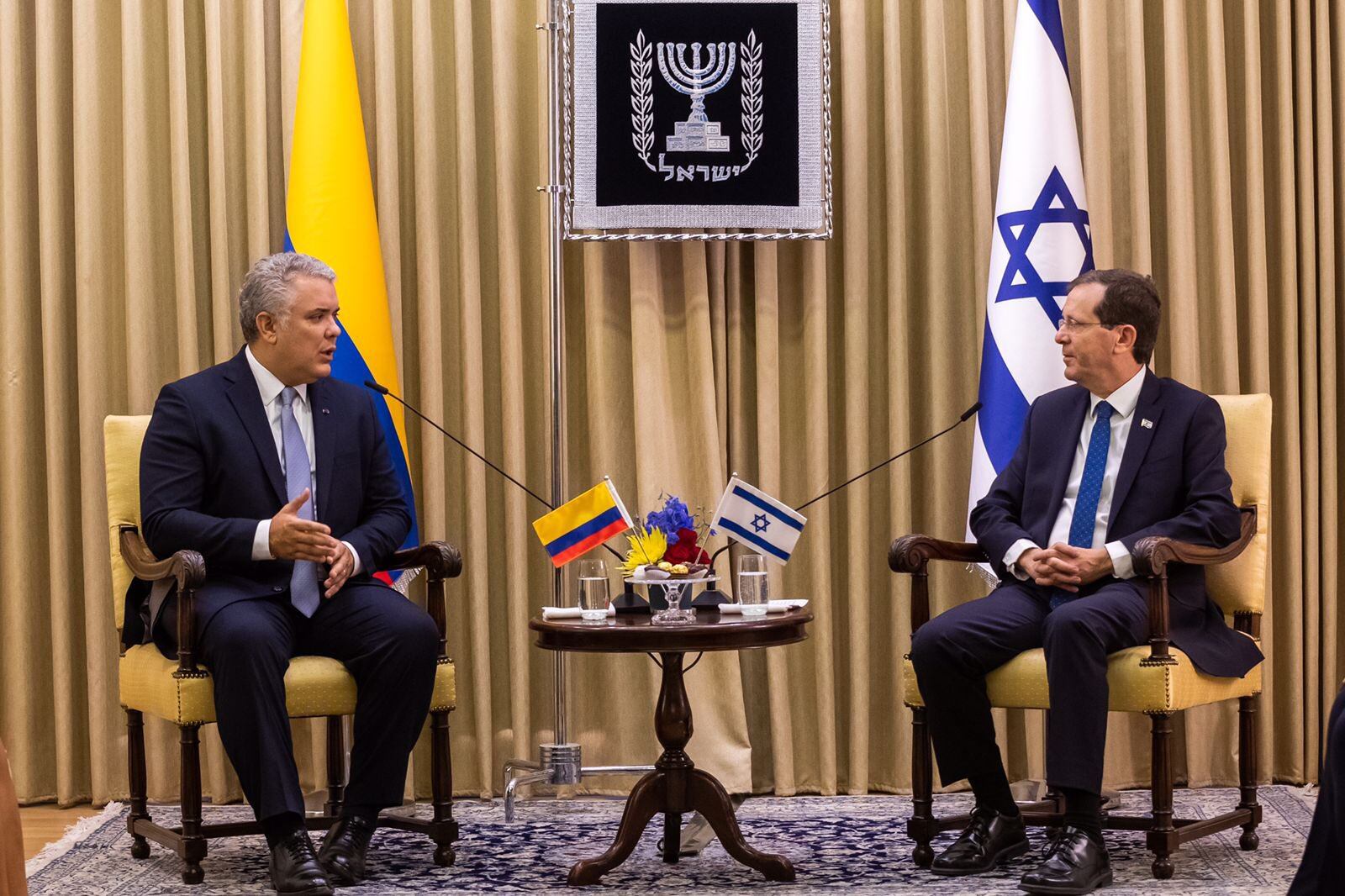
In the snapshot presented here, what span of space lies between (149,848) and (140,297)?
1.66 metres

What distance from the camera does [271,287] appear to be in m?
3.84

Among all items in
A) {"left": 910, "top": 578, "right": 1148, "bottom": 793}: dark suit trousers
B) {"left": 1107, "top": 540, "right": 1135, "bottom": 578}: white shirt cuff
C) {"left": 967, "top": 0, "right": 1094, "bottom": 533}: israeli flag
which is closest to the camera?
{"left": 910, "top": 578, "right": 1148, "bottom": 793}: dark suit trousers

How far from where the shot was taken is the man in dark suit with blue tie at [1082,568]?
11.0 ft

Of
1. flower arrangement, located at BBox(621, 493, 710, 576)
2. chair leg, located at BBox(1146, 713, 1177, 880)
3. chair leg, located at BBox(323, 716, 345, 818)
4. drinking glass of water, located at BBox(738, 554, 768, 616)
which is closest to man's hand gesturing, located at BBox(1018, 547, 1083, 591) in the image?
chair leg, located at BBox(1146, 713, 1177, 880)

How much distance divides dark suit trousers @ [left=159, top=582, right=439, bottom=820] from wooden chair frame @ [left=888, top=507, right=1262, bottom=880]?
1209mm

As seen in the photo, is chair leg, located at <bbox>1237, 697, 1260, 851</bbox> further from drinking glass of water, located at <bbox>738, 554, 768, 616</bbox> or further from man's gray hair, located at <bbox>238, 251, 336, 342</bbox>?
man's gray hair, located at <bbox>238, 251, 336, 342</bbox>

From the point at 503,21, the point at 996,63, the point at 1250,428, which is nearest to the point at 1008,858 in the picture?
the point at 1250,428

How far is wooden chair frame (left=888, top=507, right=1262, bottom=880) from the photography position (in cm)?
341

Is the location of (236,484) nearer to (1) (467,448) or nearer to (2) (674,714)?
(1) (467,448)

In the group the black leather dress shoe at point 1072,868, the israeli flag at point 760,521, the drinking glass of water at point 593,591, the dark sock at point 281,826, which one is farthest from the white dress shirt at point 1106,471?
the dark sock at point 281,826

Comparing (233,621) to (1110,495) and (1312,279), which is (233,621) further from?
(1312,279)

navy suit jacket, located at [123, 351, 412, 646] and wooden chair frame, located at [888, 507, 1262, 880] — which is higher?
navy suit jacket, located at [123, 351, 412, 646]

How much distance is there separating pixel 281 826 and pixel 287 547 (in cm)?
65

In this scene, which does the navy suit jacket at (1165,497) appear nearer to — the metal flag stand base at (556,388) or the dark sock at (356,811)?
the metal flag stand base at (556,388)
